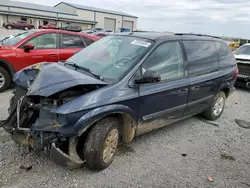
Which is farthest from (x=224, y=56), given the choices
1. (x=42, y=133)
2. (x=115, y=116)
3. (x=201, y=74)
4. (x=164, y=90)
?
(x=42, y=133)

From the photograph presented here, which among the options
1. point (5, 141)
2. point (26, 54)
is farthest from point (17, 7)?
point (5, 141)

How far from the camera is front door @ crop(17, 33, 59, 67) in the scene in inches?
237

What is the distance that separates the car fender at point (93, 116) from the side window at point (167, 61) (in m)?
0.68

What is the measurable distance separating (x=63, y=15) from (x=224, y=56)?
47426mm

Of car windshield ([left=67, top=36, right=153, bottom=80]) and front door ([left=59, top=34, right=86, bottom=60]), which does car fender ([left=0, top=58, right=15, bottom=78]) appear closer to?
front door ([left=59, top=34, right=86, bottom=60])

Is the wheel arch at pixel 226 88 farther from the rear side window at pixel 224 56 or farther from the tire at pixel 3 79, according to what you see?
the tire at pixel 3 79

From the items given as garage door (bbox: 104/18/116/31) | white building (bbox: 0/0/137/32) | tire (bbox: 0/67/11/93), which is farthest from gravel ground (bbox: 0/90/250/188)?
garage door (bbox: 104/18/116/31)

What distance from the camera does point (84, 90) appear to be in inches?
110

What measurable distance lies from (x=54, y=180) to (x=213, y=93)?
11.4 ft

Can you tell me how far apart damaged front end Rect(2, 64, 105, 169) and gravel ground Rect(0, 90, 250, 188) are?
1.12 ft

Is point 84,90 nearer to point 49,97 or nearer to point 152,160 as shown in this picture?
point 49,97

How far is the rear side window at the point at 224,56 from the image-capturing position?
4.84 meters

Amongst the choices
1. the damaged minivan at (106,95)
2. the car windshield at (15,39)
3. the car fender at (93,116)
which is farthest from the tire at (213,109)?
the car windshield at (15,39)

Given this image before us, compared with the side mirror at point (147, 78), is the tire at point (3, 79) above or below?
below
